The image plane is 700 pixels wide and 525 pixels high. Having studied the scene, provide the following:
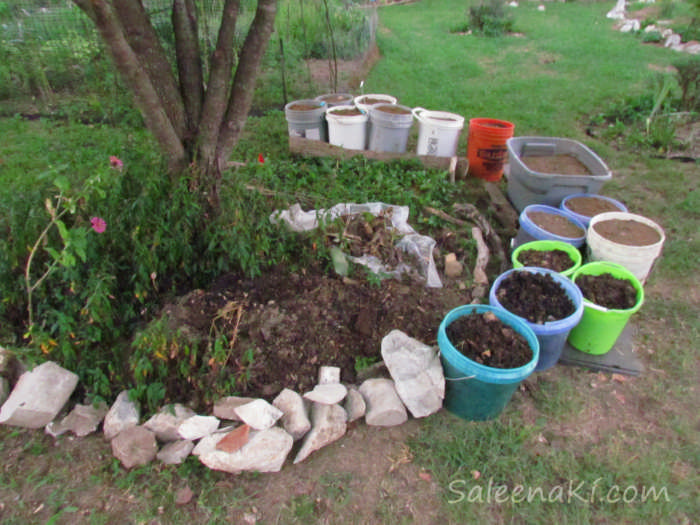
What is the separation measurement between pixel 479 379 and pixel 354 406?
0.60 m

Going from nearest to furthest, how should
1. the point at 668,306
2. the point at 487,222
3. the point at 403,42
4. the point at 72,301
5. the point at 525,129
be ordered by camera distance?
1. the point at 72,301
2. the point at 668,306
3. the point at 487,222
4. the point at 525,129
5. the point at 403,42

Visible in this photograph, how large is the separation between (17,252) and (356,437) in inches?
77.4

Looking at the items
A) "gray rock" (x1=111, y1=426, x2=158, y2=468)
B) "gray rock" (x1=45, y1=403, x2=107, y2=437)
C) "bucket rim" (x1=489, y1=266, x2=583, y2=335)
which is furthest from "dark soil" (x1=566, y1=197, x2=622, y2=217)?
"gray rock" (x1=45, y1=403, x2=107, y2=437)

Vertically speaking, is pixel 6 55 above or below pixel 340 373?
above

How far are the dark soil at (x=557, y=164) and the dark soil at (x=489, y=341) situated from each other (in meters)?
2.17

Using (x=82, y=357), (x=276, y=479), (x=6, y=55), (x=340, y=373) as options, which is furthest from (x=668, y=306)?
(x=6, y=55)

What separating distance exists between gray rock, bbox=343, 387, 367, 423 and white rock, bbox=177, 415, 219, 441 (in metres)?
0.61

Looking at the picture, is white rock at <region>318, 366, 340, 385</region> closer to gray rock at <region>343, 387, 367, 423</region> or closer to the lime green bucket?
gray rock at <region>343, 387, 367, 423</region>

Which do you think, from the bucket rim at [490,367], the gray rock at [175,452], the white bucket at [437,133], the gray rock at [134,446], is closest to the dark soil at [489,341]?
the bucket rim at [490,367]

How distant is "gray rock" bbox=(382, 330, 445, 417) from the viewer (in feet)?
7.32

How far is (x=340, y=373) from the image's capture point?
240cm

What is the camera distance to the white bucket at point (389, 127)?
4.59m

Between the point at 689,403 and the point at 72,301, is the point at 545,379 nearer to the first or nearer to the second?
the point at 689,403

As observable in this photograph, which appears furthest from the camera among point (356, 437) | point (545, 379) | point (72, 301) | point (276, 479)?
point (545, 379)
